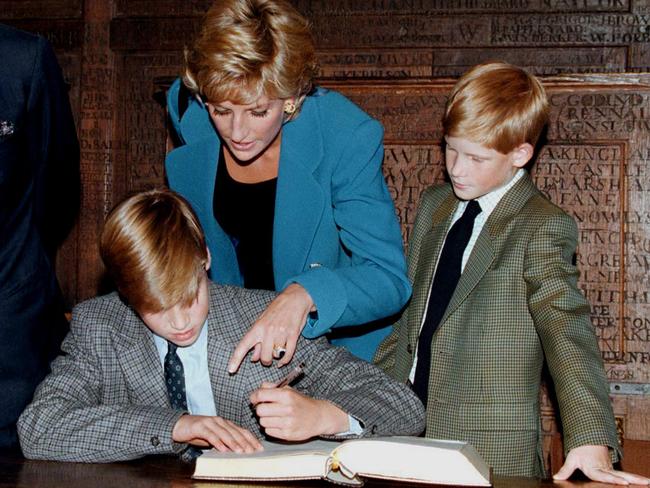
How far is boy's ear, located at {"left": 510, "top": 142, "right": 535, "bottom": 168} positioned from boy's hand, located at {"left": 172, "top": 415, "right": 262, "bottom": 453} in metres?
1.24

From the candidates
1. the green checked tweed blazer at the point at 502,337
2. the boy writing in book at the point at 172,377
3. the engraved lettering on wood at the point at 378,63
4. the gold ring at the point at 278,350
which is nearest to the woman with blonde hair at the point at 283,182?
the gold ring at the point at 278,350

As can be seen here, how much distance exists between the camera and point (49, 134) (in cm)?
247

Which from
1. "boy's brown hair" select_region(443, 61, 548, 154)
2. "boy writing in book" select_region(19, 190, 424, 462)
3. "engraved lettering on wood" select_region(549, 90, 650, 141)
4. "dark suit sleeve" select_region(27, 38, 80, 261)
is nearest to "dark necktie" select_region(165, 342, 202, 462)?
"boy writing in book" select_region(19, 190, 424, 462)

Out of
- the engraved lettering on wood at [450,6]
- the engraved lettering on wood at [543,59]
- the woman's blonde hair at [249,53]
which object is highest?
the engraved lettering on wood at [450,6]

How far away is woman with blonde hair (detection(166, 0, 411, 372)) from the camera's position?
2.28 metres

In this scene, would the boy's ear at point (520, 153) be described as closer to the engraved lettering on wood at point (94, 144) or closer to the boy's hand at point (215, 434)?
the boy's hand at point (215, 434)

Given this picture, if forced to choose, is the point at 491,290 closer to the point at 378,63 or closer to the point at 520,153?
the point at 520,153

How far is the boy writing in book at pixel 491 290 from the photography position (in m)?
2.56

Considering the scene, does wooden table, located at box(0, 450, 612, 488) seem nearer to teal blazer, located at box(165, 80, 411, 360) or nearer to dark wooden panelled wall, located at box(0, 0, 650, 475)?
teal blazer, located at box(165, 80, 411, 360)

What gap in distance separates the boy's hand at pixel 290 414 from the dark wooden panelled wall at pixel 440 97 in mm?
1505

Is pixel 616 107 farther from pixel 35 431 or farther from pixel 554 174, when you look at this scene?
pixel 35 431

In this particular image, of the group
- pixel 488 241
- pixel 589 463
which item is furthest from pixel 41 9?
pixel 589 463

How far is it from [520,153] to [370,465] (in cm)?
131

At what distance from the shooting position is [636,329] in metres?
3.24
